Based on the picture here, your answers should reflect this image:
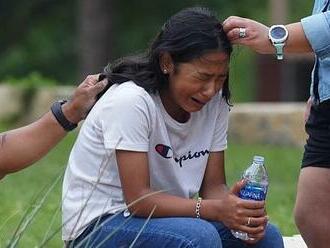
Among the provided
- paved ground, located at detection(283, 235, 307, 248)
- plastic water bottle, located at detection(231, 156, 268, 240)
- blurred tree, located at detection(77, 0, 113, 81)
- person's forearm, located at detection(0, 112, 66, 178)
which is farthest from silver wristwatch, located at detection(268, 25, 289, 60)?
blurred tree, located at detection(77, 0, 113, 81)

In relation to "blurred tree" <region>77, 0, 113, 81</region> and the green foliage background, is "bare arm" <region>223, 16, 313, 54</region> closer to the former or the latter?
"blurred tree" <region>77, 0, 113, 81</region>

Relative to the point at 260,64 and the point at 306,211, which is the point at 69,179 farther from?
the point at 260,64

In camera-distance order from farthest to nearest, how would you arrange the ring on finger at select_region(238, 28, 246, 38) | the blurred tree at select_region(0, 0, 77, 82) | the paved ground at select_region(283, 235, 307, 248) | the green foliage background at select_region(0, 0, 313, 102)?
the blurred tree at select_region(0, 0, 77, 82)
the green foliage background at select_region(0, 0, 313, 102)
the paved ground at select_region(283, 235, 307, 248)
the ring on finger at select_region(238, 28, 246, 38)

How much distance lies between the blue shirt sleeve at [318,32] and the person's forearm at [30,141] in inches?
38.2

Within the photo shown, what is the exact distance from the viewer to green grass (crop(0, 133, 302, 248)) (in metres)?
6.81

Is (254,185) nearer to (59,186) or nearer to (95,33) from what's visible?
(59,186)

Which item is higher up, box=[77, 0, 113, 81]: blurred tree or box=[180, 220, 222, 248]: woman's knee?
box=[180, 220, 222, 248]: woman's knee

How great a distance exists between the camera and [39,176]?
35.3 ft

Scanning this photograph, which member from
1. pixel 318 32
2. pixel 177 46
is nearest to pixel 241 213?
pixel 177 46

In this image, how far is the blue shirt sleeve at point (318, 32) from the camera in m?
4.62

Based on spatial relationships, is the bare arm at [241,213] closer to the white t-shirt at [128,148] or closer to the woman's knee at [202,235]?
the woman's knee at [202,235]

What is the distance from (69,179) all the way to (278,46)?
90cm

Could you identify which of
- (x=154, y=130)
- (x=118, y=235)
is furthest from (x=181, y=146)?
(x=118, y=235)

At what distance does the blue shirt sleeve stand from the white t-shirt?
0.40m
